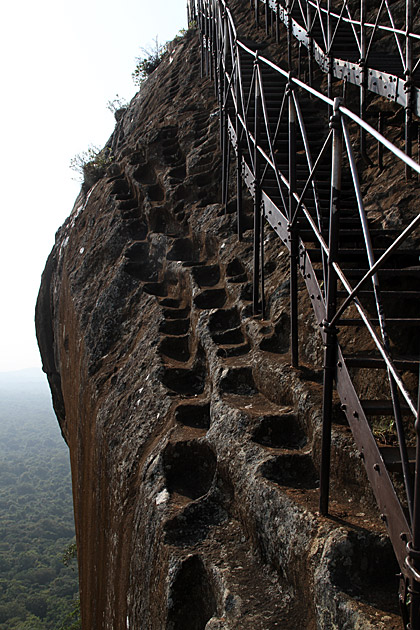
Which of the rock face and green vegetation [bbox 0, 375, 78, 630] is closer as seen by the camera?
the rock face

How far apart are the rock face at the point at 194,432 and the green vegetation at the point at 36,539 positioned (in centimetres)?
1057

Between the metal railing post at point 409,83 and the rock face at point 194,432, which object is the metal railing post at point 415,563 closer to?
the rock face at point 194,432

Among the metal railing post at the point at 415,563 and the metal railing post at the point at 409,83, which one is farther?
the metal railing post at the point at 409,83

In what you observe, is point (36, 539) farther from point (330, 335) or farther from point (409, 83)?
point (330, 335)

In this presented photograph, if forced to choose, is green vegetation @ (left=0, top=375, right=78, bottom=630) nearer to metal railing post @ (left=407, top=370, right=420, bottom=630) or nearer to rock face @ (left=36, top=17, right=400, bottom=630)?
rock face @ (left=36, top=17, right=400, bottom=630)

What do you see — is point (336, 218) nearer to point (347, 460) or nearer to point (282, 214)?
point (347, 460)

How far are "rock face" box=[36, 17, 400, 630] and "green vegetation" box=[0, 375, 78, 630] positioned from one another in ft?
34.7

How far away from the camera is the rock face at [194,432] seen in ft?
9.64

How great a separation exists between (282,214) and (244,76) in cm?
503

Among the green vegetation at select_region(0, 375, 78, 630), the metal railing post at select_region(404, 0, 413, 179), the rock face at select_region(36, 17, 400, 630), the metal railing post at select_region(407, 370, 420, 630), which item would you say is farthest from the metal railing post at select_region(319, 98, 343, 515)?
the green vegetation at select_region(0, 375, 78, 630)

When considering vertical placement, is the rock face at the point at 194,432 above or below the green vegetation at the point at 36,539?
above

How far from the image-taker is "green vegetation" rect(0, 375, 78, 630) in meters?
34.2

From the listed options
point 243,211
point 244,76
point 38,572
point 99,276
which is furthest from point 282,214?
point 38,572

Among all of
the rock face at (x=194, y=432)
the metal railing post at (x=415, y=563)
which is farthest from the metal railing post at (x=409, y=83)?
the metal railing post at (x=415, y=563)
